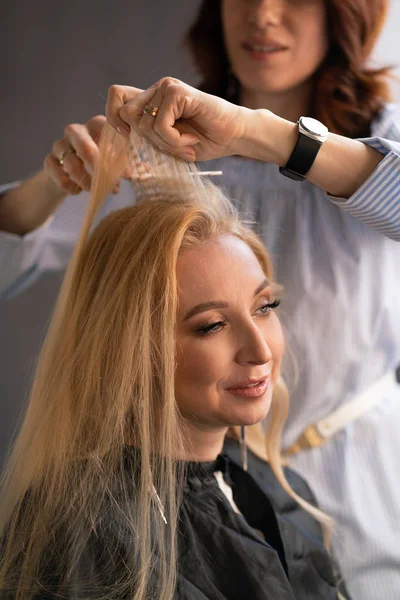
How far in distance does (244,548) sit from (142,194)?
1.84 ft

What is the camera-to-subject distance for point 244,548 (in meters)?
0.96

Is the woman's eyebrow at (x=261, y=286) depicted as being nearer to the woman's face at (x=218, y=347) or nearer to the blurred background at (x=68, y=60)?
the woman's face at (x=218, y=347)

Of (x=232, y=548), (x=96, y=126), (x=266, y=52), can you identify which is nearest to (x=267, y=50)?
(x=266, y=52)

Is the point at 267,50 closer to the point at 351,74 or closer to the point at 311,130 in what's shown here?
the point at 351,74

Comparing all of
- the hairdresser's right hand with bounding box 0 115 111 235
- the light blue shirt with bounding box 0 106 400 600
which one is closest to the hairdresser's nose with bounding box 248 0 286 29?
the light blue shirt with bounding box 0 106 400 600

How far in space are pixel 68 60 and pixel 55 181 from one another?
21.6 inches

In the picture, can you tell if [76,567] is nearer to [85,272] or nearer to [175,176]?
[85,272]

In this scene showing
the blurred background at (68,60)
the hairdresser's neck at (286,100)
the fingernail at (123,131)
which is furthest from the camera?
the blurred background at (68,60)

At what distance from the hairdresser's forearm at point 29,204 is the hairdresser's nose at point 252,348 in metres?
0.53

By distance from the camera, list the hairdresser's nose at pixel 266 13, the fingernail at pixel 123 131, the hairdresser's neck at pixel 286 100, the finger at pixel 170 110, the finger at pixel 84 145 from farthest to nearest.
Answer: the hairdresser's neck at pixel 286 100, the hairdresser's nose at pixel 266 13, the finger at pixel 84 145, the fingernail at pixel 123 131, the finger at pixel 170 110

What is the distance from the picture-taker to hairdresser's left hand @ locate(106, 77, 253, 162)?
837 millimetres

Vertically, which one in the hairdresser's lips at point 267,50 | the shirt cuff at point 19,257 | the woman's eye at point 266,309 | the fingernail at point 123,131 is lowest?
the shirt cuff at point 19,257

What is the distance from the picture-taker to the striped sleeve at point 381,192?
95cm

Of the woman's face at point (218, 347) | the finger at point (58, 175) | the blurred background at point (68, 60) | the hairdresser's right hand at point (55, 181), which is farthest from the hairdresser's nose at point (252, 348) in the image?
the blurred background at point (68, 60)
